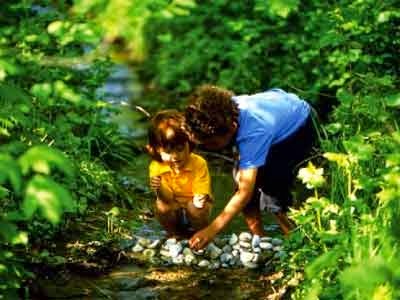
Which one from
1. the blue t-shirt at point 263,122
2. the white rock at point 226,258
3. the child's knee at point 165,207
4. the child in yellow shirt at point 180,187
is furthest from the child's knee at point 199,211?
the blue t-shirt at point 263,122

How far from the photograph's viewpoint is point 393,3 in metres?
5.06

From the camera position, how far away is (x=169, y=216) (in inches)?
179

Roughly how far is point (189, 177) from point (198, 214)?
0.23m

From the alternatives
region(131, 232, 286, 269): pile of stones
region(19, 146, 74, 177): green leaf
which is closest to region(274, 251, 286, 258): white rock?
region(131, 232, 286, 269): pile of stones

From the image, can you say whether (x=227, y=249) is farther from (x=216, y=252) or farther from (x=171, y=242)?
(x=171, y=242)

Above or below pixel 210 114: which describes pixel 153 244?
below

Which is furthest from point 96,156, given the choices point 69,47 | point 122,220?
point 122,220

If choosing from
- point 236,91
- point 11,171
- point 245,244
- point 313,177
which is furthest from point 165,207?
point 236,91

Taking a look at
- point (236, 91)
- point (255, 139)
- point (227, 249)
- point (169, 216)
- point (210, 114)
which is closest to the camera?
point (210, 114)

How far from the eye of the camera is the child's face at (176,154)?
4238 millimetres

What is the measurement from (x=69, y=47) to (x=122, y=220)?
5.57ft

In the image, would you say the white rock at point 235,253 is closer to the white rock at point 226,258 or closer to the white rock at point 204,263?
the white rock at point 226,258

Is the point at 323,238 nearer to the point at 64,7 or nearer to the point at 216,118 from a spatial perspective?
the point at 216,118

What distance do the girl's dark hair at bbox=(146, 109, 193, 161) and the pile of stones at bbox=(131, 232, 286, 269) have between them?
57 centimetres
